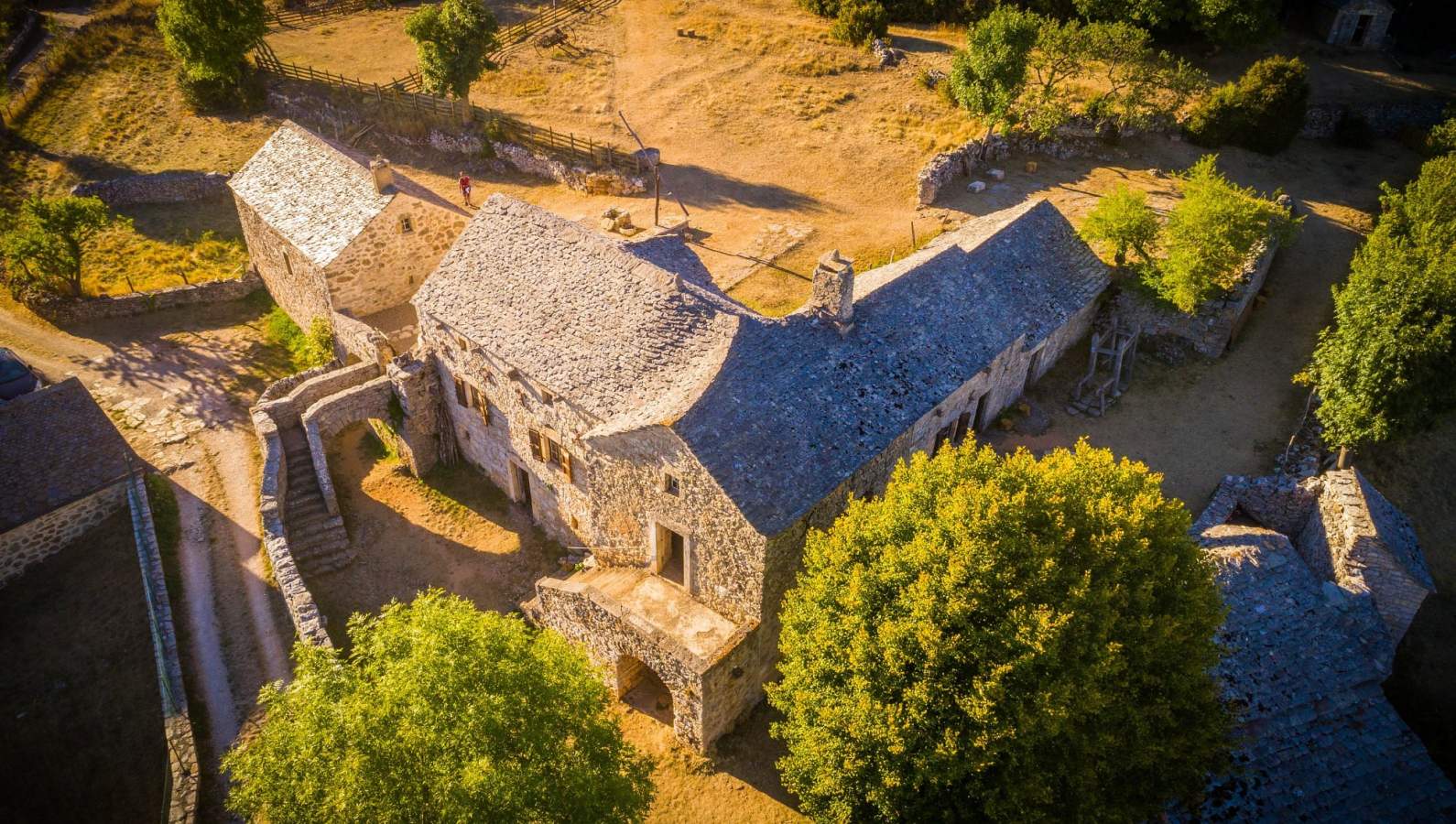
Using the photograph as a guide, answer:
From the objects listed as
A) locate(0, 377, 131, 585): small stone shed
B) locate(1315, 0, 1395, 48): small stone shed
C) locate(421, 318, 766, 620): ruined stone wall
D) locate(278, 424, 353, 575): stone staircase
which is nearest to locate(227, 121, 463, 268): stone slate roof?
locate(421, 318, 766, 620): ruined stone wall

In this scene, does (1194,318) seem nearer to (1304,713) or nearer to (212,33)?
(1304,713)

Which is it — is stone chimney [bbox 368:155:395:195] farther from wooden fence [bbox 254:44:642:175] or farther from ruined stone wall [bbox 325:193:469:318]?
wooden fence [bbox 254:44:642:175]

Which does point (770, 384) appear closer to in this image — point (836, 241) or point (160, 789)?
point (160, 789)

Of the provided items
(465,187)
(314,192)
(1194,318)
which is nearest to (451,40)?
(465,187)

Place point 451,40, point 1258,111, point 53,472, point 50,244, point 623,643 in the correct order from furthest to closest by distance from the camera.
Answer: point 451,40, point 1258,111, point 50,244, point 53,472, point 623,643

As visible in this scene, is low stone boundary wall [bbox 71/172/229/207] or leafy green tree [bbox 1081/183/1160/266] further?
low stone boundary wall [bbox 71/172/229/207]

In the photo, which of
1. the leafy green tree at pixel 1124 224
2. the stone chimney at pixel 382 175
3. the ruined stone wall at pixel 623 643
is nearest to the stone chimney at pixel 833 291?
the ruined stone wall at pixel 623 643
